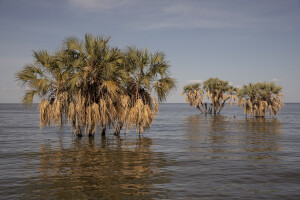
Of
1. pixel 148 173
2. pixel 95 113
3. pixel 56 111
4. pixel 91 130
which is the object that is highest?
pixel 56 111

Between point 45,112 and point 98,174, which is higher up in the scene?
point 45,112

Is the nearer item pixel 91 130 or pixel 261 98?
pixel 91 130

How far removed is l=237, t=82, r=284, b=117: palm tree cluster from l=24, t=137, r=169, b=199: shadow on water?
43.5 m

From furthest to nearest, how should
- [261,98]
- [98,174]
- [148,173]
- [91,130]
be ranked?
1. [261,98]
2. [91,130]
3. [148,173]
4. [98,174]

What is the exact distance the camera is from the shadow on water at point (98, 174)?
8.20 m

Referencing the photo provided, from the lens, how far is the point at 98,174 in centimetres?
1047

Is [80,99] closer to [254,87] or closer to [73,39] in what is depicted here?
[73,39]

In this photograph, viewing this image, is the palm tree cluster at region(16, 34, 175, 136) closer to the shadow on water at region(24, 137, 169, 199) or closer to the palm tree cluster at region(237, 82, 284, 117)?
the shadow on water at region(24, 137, 169, 199)

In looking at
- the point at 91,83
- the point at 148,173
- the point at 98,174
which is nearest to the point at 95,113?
the point at 91,83

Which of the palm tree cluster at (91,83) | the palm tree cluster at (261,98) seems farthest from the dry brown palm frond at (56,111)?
the palm tree cluster at (261,98)

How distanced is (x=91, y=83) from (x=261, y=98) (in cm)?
4418

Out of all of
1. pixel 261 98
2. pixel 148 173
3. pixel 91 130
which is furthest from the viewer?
pixel 261 98

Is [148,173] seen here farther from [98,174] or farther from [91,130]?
[91,130]

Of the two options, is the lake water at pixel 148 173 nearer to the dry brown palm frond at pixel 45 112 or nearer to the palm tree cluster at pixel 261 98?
the dry brown palm frond at pixel 45 112
